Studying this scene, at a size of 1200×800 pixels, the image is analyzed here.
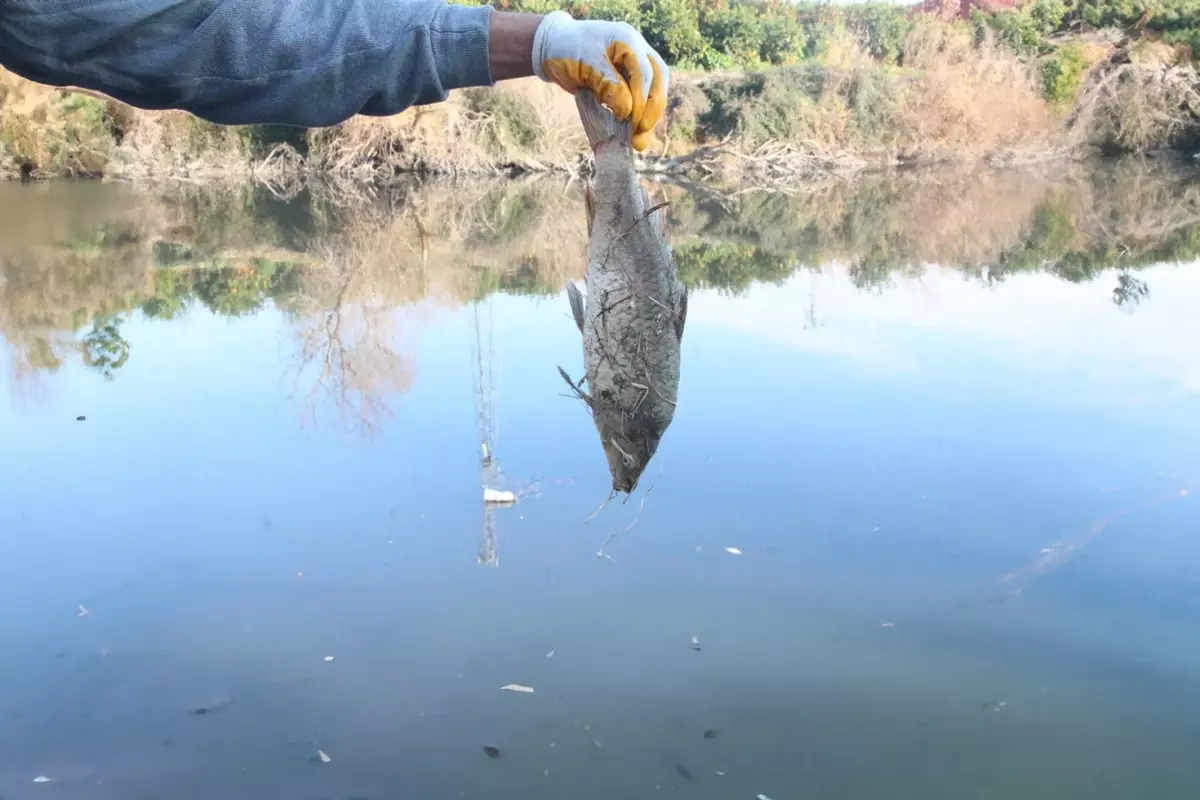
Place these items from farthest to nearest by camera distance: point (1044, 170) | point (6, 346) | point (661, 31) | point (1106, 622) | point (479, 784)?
1. point (661, 31)
2. point (1044, 170)
3. point (6, 346)
4. point (1106, 622)
5. point (479, 784)

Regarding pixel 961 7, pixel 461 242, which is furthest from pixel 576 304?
pixel 961 7

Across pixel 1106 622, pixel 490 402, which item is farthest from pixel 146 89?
pixel 490 402

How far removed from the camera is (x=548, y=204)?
55.2 ft

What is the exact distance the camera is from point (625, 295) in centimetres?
272

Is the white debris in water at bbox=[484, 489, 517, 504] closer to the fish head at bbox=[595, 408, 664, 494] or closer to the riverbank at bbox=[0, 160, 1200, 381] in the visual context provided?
the fish head at bbox=[595, 408, 664, 494]

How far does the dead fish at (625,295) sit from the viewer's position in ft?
8.71

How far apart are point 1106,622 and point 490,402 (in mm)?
3636

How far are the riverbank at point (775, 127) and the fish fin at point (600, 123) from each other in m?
18.6

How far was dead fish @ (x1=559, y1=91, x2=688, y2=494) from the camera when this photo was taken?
2656 millimetres

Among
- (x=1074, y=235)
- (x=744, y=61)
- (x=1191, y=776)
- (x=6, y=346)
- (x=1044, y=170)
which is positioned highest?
(x=744, y=61)

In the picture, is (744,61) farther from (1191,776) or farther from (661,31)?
(1191,776)

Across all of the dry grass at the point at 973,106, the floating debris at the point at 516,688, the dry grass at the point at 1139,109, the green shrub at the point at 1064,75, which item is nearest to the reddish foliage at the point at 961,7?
the green shrub at the point at 1064,75

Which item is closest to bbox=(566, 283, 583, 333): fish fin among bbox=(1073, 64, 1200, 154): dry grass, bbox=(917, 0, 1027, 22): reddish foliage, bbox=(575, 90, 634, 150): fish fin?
bbox=(575, 90, 634, 150): fish fin

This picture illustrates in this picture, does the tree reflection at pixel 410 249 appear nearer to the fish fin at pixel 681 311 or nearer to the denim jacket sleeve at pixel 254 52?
the fish fin at pixel 681 311
